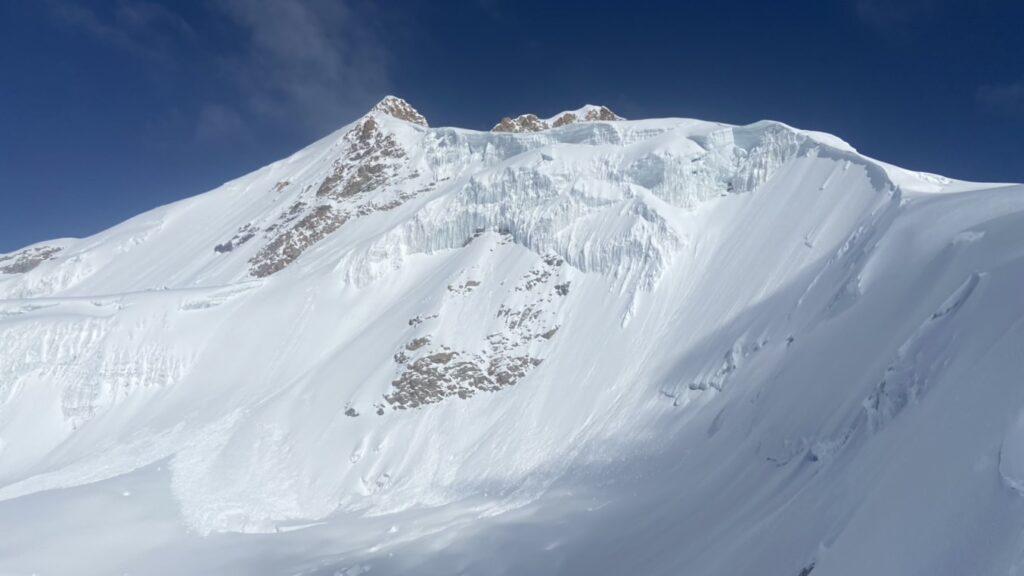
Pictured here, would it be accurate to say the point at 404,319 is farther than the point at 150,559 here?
Yes

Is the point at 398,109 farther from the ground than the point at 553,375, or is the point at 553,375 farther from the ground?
the point at 398,109

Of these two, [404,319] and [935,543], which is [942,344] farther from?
[404,319]

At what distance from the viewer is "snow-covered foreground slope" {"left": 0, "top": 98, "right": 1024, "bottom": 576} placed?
45.6ft

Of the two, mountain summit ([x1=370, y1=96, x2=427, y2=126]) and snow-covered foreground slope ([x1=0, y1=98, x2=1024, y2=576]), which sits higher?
mountain summit ([x1=370, y1=96, x2=427, y2=126])

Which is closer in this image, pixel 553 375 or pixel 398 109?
pixel 553 375

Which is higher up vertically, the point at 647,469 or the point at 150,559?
the point at 150,559

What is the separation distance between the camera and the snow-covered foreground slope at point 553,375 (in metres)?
13.9

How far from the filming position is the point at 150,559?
2902 centimetres

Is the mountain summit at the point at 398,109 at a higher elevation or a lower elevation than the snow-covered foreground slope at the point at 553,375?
higher

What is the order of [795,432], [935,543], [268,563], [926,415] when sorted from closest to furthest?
[935,543] < [926,415] < [795,432] < [268,563]

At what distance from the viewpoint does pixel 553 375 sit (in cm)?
4294

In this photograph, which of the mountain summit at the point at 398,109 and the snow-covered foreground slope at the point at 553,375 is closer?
the snow-covered foreground slope at the point at 553,375

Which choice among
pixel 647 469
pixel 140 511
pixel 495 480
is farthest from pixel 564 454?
pixel 140 511

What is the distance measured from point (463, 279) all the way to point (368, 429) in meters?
13.6
